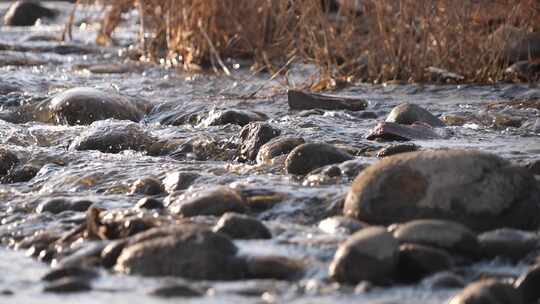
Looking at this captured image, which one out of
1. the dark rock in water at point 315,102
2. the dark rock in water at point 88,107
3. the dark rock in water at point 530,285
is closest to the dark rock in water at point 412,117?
the dark rock in water at point 315,102

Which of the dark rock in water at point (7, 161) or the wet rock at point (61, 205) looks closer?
the wet rock at point (61, 205)

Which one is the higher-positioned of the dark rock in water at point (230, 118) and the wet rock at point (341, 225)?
the wet rock at point (341, 225)

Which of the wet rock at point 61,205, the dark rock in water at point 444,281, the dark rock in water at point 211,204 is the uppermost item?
the dark rock in water at point 444,281

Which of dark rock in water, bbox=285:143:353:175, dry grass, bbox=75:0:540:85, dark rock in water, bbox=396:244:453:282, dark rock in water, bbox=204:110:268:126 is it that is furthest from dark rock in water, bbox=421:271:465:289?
dry grass, bbox=75:0:540:85

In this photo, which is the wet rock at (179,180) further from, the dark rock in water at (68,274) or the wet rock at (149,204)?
the dark rock in water at (68,274)

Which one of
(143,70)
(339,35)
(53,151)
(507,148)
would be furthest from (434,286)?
(143,70)

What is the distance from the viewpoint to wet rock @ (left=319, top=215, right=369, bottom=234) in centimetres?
301

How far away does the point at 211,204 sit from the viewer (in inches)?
126

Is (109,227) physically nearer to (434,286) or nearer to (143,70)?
(434,286)

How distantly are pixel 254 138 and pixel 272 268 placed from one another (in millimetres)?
1778

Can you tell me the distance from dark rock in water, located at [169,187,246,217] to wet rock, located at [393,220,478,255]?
0.63m

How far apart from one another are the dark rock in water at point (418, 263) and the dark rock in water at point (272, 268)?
9.4 inches

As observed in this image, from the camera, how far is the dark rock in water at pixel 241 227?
292cm

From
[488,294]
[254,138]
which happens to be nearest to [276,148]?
[254,138]
